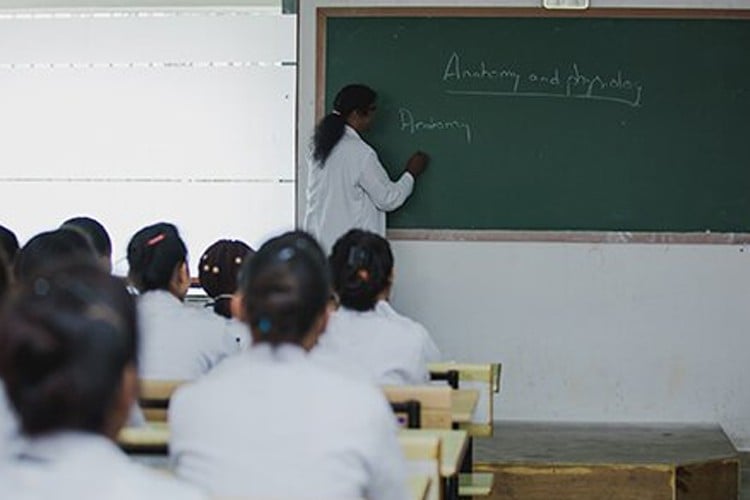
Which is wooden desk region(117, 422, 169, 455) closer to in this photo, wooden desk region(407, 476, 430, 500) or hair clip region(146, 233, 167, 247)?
wooden desk region(407, 476, 430, 500)

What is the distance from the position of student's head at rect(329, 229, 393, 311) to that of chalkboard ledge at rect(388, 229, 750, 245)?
2.83 m

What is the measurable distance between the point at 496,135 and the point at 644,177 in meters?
0.71

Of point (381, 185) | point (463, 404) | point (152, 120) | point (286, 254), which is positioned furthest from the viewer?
point (152, 120)

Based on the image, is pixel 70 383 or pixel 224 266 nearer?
pixel 70 383

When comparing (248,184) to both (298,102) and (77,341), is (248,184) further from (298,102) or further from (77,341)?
(77,341)

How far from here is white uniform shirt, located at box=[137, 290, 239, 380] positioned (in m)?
4.04

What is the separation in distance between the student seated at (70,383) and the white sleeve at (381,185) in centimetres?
511

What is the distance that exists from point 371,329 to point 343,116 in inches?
118

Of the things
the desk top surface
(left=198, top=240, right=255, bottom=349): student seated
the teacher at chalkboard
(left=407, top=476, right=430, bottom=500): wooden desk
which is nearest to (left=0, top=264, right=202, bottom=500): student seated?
the desk top surface

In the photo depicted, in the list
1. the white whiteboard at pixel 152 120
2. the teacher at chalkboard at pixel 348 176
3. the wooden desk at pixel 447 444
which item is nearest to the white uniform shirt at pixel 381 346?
the wooden desk at pixel 447 444

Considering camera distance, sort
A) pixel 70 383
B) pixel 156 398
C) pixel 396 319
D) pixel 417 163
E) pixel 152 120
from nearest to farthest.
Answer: pixel 70 383 → pixel 156 398 → pixel 396 319 → pixel 417 163 → pixel 152 120

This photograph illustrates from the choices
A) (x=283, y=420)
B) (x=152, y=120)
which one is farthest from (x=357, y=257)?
(x=152, y=120)

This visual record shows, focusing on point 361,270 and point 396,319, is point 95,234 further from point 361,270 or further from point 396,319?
point 396,319

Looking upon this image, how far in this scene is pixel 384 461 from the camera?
2.41 metres
